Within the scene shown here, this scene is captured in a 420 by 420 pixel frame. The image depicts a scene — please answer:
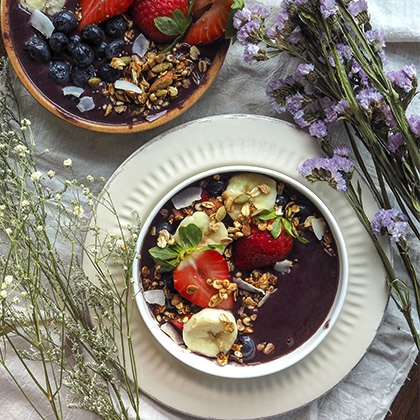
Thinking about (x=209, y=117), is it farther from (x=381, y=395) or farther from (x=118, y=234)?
(x=381, y=395)

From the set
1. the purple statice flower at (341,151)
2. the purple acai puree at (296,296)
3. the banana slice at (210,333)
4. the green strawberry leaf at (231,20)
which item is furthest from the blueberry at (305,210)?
the green strawberry leaf at (231,20)

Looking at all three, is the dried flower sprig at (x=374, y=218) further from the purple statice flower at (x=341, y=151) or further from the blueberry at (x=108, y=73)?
the blueberry at (x=108, y=73)

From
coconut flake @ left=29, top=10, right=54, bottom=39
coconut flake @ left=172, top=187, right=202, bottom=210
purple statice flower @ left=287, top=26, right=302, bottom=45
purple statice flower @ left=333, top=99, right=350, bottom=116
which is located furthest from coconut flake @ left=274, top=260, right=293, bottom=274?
coconut flake @ left=29, top=10, right=54, bottom=39

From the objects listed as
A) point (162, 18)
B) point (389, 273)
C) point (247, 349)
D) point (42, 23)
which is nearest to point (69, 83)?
point (42, 23)

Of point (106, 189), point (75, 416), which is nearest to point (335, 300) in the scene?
point (106, 189)

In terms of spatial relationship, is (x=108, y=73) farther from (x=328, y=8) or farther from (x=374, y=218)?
(x=374, y=218)

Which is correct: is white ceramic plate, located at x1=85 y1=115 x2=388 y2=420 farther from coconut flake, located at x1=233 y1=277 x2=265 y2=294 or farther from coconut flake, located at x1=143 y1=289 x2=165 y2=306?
coconut flake, located at x1=233 y1=277 x2=265 y2=294
